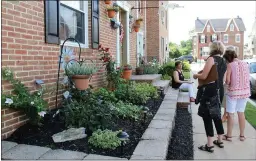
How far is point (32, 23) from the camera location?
154 inches

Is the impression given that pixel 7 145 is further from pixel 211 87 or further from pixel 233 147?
pixel 233 147

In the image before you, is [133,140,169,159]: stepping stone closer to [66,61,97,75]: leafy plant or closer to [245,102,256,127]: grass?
[66,61,97,75]: leafy plant

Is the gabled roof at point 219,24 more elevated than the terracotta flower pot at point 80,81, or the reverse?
the gabled roof at point 219,24

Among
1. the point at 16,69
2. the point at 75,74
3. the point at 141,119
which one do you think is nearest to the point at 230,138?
the point at 141,119

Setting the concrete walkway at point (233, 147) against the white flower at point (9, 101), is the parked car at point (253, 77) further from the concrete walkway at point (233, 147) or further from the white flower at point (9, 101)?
the white flower at point (9, 101)

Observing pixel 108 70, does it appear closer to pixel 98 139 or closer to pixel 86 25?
pixel 86 25

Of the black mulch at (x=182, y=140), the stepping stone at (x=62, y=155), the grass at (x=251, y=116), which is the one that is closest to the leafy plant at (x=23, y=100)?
the stepping stone at (x=62, y=155)

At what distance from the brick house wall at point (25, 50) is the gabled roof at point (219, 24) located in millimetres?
61509

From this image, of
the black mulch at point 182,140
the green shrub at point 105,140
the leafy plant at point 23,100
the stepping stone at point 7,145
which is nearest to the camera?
the stepping stone at point 7,145

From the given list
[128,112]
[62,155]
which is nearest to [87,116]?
[62,155]

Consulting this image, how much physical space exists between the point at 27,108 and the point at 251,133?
3.83 metres

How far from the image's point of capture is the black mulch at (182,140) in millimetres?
3545

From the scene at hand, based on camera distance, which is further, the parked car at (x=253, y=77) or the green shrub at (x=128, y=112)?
the parked car at (x=253, y=77)

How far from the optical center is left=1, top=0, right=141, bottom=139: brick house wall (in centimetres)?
340
